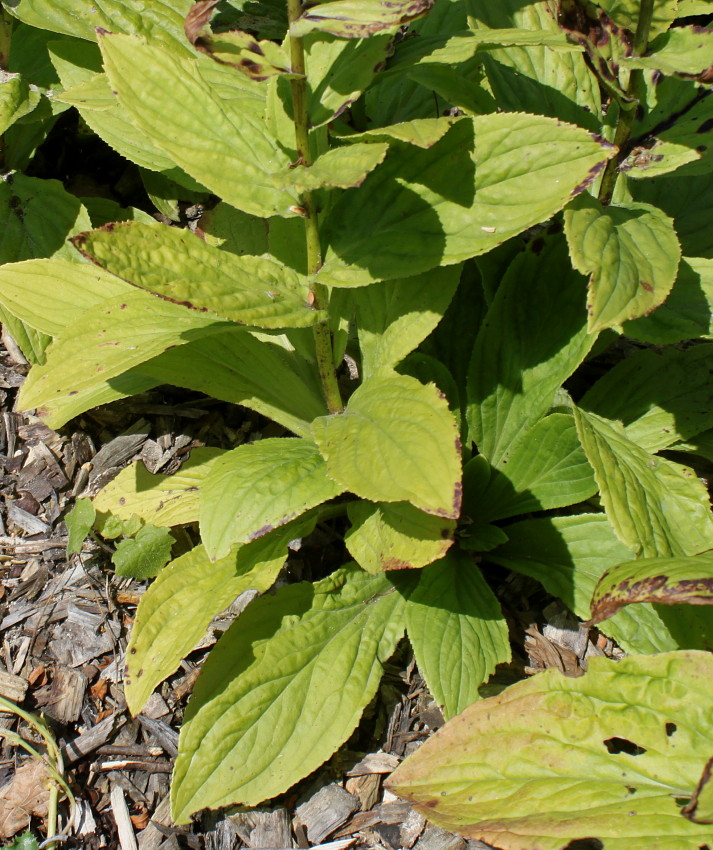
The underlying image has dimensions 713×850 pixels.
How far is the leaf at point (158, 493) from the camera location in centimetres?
258

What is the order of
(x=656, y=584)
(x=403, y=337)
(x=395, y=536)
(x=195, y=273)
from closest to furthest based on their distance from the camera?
(x=656, y=584), (x=195, y=273), (x=395, y=536), (x=403, y=337)

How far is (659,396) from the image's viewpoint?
2631mm

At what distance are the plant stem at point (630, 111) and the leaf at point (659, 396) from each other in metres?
0.56

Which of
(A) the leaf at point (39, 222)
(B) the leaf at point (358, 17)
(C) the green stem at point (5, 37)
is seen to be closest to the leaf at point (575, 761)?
(B) the leaf at point (358, 17)

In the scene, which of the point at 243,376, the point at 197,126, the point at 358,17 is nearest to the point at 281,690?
the point at 243,376

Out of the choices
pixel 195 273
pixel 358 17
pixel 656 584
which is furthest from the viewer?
pixel 195 273

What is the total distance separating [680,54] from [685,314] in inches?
26.5

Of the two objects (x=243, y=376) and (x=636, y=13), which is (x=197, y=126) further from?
(x=636, y=13)

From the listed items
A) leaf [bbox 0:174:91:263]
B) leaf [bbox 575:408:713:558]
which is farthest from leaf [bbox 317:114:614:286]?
leaf [bbox 0:174:91:263]

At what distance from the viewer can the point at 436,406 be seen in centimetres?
190

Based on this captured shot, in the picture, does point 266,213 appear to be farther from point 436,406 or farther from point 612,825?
point 612,825

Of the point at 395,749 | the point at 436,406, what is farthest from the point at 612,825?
the point at 436,406

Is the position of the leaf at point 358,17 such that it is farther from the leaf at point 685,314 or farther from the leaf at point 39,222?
the leaf at point 39,222

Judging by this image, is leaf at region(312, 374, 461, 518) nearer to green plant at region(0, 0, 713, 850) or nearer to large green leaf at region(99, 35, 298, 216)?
green plant at region(0, 0, 713, 850)
